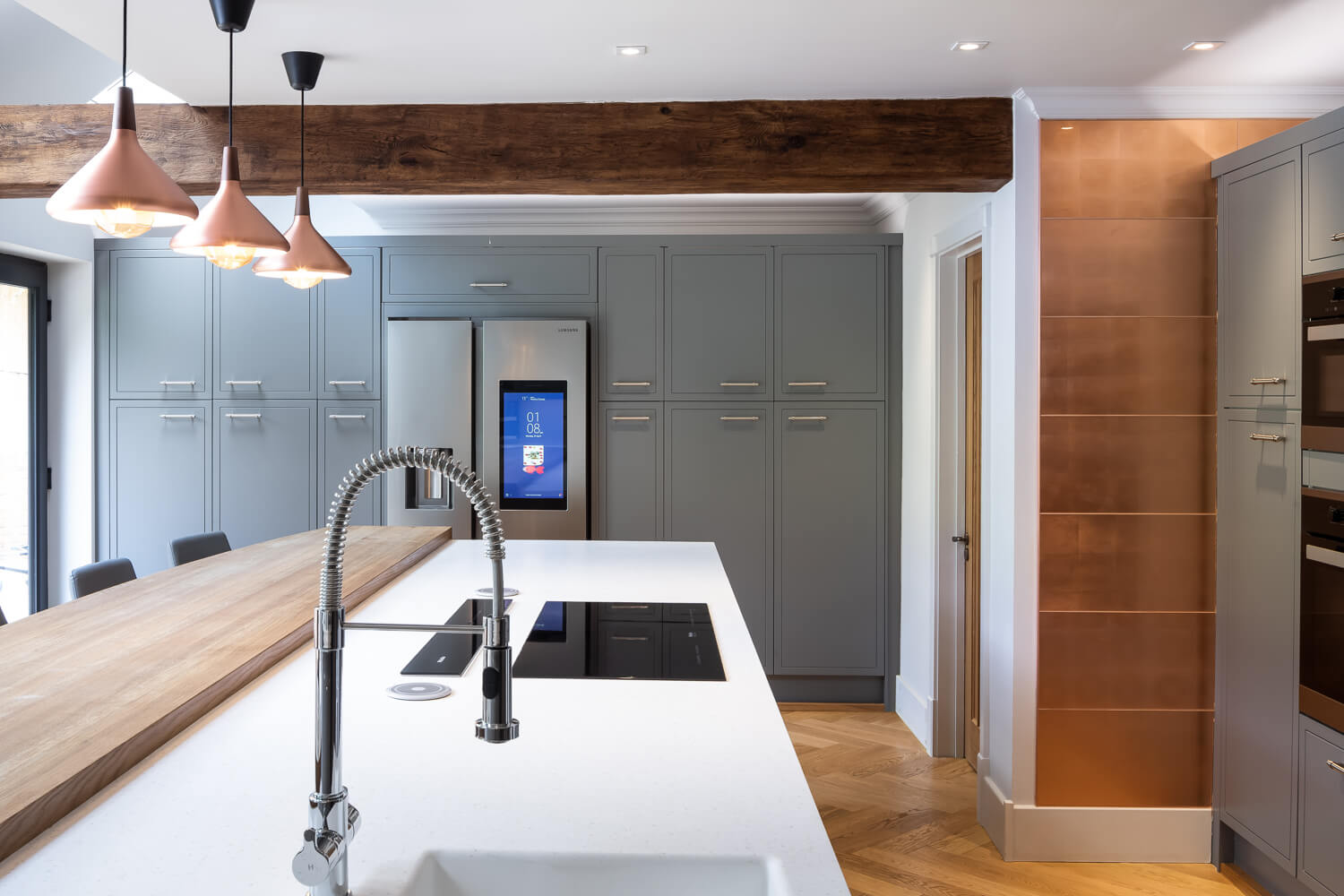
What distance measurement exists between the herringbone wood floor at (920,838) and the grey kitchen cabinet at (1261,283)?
1.45 metres

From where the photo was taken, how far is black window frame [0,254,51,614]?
431cm

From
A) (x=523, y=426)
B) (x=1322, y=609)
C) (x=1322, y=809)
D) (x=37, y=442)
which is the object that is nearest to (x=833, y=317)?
(x=523, y=426)

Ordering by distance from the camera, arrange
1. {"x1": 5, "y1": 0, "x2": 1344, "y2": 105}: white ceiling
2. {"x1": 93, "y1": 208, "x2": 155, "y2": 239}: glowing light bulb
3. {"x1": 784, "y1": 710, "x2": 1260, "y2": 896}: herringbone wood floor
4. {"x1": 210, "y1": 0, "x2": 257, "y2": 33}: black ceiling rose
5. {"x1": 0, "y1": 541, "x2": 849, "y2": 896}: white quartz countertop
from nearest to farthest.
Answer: {"x1": 0, "y1": 541, "x2": 849, "y2": 896}: white quartz countertop < {"x1": 93, "y1": 208, "x2": 155, "y2": 239}: glowing light bulb < {"x1": 210, "y1": 0, "x2": 257, "y2": 33}: black ceiling rose < {"x1": 5, "y1": 0, "x2": 1344, "y2": 105}: white ceiling < {"x1": 784, "y1": 710, "x2": 1260, "y2": 896}: herringbone wood floor

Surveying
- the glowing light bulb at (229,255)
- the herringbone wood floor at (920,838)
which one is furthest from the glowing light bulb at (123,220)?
the herringbone wood floor at (920,838)

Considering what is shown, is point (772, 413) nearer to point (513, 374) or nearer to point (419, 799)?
point (513, 374)

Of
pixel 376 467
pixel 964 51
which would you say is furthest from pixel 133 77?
pixel 376 467

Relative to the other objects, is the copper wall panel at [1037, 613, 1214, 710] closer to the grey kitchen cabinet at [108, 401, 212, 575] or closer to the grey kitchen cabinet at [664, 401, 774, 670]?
the grey kitchen cabinet at [664, 401, 774, 670]

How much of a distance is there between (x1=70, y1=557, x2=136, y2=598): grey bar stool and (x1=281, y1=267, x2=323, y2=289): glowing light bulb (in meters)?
0.93

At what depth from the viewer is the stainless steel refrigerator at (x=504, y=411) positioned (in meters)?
4.24

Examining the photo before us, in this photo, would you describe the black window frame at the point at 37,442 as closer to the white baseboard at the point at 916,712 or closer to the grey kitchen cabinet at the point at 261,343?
the grey kitchen cabinet at the point at 261,343

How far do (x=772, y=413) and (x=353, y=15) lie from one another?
2642 mm

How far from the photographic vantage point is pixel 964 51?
7.97ft

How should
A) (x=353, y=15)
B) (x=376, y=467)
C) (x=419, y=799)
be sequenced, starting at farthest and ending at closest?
1. (x=353, y=15)
2. (x=419, y=799)
3. (x=376, y=467)

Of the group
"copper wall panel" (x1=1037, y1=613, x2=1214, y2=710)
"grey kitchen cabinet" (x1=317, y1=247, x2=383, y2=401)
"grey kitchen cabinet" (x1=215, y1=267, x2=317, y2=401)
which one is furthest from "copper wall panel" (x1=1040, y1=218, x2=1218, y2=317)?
"grey kitchen cabinet" (x1=215, y1=267, x2=317, y2=401)
